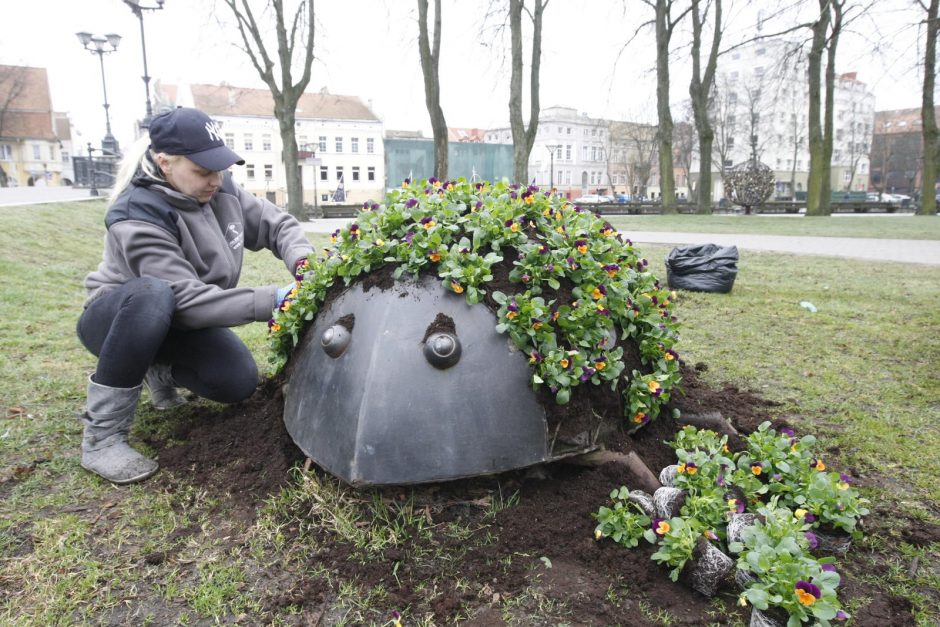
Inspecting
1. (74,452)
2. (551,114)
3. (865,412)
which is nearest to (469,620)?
(74,452)

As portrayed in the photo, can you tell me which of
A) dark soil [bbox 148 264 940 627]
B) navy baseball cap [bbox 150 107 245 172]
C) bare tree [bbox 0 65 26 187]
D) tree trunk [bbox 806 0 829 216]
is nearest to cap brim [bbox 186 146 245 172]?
navy baseball cap [bbox 150 107 245 172]

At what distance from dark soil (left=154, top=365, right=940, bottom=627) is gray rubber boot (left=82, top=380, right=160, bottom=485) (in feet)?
1.17

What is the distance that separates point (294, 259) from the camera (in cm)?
321

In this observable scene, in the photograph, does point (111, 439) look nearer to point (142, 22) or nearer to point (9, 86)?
point (142, 22)

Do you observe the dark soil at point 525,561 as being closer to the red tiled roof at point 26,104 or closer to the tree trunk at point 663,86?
the tree trunk at point 663,86

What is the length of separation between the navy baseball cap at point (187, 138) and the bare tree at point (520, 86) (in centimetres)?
1528

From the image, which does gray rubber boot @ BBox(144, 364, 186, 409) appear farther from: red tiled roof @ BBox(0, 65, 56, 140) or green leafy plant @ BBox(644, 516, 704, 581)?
red tiled roof @ BBox(0, 65, 56, 140)

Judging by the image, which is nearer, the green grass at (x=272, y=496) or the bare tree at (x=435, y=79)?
the green grass at (x=272, y=496)

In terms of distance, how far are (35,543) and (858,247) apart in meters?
15.0

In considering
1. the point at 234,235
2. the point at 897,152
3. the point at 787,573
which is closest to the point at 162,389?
the point at 234,235

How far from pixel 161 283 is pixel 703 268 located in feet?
21.4

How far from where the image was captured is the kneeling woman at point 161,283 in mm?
2662

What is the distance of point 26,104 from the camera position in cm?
6456

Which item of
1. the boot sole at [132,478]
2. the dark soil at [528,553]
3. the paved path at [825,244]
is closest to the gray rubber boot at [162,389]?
the boot sole at [132,478]
